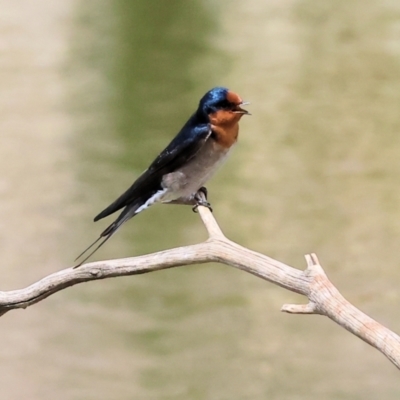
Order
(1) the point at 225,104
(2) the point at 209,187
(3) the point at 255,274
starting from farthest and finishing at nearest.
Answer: (2) the point at 209,187, (1) the point at 225,104, (3) the point at 255,274

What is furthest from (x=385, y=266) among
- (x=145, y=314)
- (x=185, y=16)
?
(x=185, y=16)

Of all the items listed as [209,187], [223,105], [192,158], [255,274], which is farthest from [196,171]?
[209,187]

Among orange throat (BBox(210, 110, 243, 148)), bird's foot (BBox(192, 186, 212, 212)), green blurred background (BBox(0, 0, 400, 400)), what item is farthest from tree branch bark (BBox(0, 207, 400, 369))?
green blurred background (BBox(0, 0, 400, 400))

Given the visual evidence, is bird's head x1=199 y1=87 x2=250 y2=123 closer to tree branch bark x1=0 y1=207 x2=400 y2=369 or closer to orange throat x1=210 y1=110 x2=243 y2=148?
orange throat x1=210 y1=110 x2=243 y2=148

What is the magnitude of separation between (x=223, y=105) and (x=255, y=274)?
362 mm

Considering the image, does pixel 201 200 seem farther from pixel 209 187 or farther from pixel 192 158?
pixel 209 187

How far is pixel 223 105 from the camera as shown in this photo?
3.84 feet

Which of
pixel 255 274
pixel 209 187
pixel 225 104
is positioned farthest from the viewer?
pixel 209 187

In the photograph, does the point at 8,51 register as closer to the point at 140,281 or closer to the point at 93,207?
the point at 93,207

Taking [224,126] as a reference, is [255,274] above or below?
below

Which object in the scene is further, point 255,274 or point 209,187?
point 209,187

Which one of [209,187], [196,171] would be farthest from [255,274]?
[209,187]

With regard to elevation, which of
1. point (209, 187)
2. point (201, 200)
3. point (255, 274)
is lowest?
point (255, 274)

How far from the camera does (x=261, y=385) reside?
241cm
